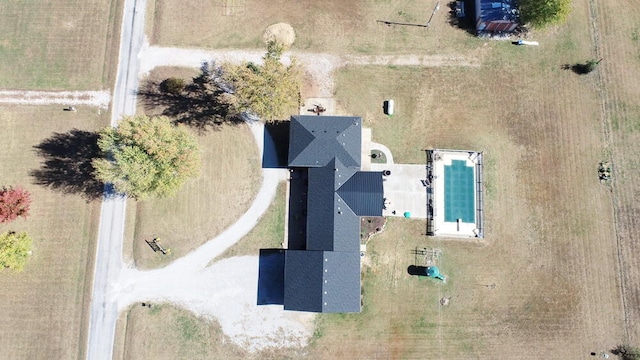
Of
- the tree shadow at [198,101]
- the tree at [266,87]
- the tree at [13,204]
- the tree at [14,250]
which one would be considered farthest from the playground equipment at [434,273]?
the tree at [13,204]

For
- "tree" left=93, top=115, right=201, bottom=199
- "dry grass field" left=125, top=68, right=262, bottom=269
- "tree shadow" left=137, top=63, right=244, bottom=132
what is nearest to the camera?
"tree" left=93, top=115, right=201, bottom=199

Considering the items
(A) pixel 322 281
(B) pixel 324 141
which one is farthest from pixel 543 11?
(A) pixel 322 281

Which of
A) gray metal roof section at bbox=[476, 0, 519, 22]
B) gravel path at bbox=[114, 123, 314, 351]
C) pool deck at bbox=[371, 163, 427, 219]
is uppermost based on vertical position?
gray metal roof section at bbox=[476, 0, 519, 22]

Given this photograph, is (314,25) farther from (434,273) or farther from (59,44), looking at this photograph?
(434,273)

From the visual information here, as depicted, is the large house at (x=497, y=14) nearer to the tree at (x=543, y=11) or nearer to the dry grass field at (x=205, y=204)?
the tree at (x=543, y=11)

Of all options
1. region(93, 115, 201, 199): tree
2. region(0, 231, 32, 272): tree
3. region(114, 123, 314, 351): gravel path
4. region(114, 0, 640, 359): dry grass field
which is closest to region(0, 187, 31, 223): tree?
region(0, 231, 32, 272): tree

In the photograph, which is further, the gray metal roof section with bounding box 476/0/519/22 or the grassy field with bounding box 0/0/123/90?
the grassy field with bounding box 0/0/123/90

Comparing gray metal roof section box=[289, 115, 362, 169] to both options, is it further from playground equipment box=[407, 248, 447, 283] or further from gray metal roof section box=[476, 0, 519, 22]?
gray metal roof section box=[476, 0, 519, 22]

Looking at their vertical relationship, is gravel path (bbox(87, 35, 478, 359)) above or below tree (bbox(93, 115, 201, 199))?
below
